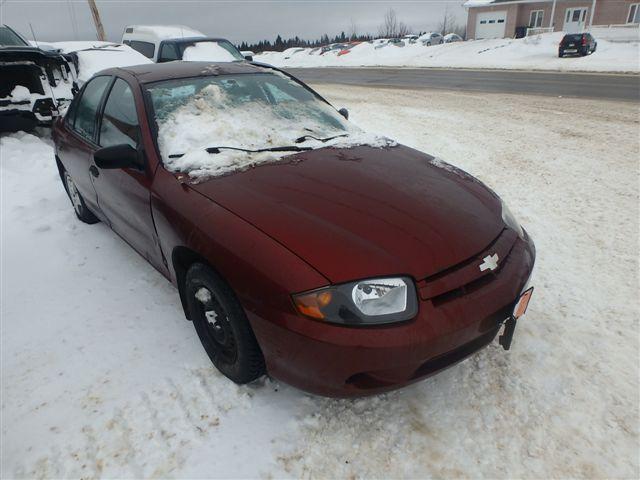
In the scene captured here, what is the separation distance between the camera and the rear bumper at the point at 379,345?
65.9 inches

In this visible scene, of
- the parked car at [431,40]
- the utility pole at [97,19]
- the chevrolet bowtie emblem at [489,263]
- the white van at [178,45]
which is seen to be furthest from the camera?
the parked car at [431,40]

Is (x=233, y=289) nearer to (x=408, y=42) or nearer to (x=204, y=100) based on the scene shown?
(x=204, y=100)

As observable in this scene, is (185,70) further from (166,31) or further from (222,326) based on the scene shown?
(166,31)

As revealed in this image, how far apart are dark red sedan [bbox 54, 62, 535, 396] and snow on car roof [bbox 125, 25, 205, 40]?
28.4 ft

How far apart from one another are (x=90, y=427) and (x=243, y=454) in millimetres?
781

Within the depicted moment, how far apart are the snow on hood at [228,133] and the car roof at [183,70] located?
0.24 metres

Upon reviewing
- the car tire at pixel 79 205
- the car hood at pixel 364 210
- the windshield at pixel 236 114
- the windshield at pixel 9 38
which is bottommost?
the car tire at pixel 79 205

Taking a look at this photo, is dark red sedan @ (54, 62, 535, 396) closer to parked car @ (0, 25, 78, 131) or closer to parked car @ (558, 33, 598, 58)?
parked car @ (0, 25, 78, 131)

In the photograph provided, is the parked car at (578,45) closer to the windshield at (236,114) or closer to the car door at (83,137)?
the windshield at (236,114)

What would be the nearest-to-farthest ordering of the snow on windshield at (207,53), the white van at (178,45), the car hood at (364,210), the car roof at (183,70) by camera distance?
the car hood at (364,210) < the car roof at (183,70) < the snow on windshield at (207,53) < the white van at (178,45)

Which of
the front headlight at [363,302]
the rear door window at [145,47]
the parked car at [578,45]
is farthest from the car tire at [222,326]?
the parked car at [578,45]

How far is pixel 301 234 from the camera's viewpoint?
1.86 m

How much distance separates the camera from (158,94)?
2.80 meters

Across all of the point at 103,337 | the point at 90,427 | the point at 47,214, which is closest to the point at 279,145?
the point at 103,337
